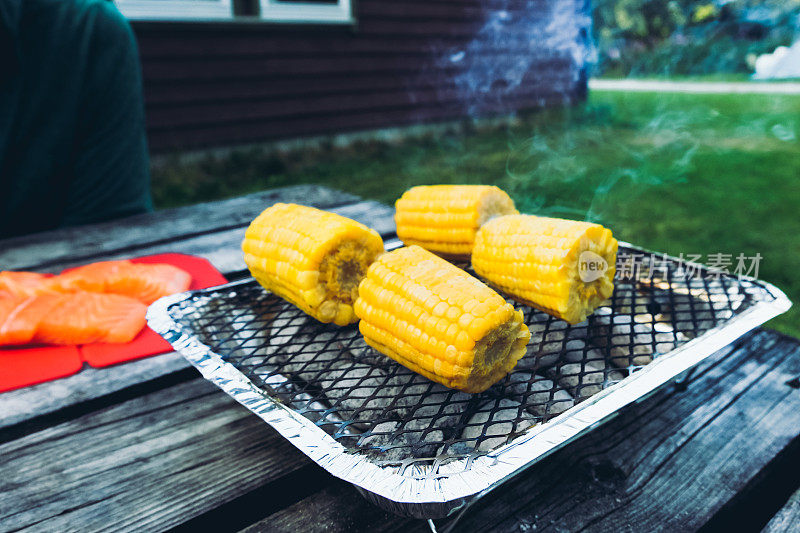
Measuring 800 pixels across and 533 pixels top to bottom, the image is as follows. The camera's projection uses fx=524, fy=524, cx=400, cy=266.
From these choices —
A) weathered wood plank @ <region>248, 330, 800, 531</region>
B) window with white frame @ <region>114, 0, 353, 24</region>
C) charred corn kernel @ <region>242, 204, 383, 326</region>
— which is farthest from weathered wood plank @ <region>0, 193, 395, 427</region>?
window with white frame @ <region>114, 0, 353, 24</region>

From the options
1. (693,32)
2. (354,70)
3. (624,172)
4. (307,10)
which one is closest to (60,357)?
(693,32)

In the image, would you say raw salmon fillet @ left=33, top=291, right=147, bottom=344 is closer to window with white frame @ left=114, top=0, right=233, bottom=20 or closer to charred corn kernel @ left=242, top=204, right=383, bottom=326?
charred corn kernel @ left=242, top=204, right=383, bottom=326

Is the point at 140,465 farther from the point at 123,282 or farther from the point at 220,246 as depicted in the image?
the point at 220,246

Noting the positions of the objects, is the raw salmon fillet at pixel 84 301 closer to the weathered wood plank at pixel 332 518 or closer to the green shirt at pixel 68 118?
the weathered wood plank at pixel 332 518

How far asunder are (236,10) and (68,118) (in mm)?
4167

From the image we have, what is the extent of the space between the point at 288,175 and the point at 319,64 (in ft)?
5.68

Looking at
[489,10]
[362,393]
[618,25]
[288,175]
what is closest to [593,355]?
[362,393]

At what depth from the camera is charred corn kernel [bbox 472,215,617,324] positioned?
4.63ft

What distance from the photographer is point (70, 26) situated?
3205 millimetres

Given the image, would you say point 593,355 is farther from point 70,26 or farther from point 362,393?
point 70,26

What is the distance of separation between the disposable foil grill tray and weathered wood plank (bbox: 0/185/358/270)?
43.7 inches

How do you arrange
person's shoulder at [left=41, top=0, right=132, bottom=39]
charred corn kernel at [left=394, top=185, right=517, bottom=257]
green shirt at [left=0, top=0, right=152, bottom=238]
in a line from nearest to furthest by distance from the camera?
1. charred corn kernel at [left=394, top=185, right=517, bottom=257]
2. green shirt at [left=0, top=0, right=152, bottom=238]
3. person's shoulder at [left=41, top=0, right=132, bottom=39]

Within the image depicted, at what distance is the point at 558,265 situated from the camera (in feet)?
4.60

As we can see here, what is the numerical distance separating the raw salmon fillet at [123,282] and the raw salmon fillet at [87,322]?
0.13 m
